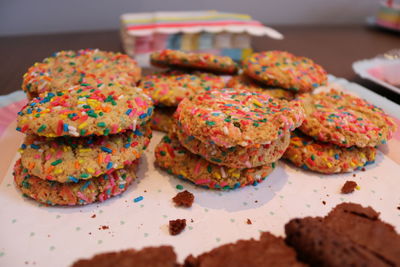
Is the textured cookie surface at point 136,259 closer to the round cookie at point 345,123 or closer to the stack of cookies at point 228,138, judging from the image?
the stack of cookies at point 228,138

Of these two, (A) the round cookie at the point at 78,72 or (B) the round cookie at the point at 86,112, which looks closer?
(B) the round cookie at the point at 86,112

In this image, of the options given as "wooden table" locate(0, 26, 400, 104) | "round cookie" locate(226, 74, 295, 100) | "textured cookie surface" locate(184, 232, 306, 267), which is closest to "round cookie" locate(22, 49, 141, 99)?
"wooden table" locate(0, 26, 400, 104)

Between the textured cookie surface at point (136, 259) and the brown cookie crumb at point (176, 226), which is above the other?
the textured cookie surface at point (136, 259)

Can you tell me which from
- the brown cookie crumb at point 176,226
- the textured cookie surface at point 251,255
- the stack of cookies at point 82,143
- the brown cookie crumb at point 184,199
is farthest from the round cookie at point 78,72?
the textured cookie surface at point 251,255

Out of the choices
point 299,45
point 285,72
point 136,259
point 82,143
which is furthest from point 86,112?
point 299,45

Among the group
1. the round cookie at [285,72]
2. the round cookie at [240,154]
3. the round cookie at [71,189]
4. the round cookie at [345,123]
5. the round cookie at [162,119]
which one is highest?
the round cookie at [285,72]

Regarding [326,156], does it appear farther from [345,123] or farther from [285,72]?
[285,72]

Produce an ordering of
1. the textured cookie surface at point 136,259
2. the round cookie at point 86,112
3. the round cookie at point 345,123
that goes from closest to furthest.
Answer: the textured cookie surface at point 136,259, the round cookie at point 86,112, the round cookie at point 345,123
